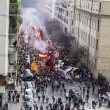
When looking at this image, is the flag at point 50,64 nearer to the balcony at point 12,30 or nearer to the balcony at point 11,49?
the balcony at point 11,49

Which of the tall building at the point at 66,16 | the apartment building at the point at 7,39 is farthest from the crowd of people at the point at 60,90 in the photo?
the tall building at the point at 66,16

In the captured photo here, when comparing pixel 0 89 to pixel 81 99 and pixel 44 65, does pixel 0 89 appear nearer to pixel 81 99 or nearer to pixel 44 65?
pixel 81 99

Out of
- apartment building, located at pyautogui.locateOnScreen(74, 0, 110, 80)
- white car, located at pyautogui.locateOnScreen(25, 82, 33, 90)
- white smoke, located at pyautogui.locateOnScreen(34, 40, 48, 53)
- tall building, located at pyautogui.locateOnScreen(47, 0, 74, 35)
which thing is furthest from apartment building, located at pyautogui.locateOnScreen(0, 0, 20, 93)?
tall building, located at pyautogui.locateOnScreen(47, 0, 74, 35)

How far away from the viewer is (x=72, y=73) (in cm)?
5419

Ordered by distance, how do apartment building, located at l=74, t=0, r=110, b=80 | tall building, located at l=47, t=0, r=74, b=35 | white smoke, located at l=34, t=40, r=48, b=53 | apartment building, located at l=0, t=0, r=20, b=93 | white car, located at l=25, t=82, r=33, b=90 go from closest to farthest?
apartment building, located at l=0, t=0, r=20, b=93 < white car, located at l=25, t=82, r=33, b=90 < apartment building, located at l=74, t=0, r=110, b=80 < white smoke, located at l=34, t=40, r=48, b=53 < tall building, located at l=47, t=0, r=74, b=35

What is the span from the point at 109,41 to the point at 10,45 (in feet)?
67.5

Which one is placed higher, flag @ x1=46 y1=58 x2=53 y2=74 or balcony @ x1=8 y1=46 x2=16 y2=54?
balcony @ x1=8 y1=46 x2=16 y2=54

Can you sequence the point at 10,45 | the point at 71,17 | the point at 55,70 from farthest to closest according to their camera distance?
the point at 71,17, the point at 55,70, the point at 10,45

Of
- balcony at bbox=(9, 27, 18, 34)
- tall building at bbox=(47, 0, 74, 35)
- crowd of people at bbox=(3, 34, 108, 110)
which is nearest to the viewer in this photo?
balcony at bbox=(9, 27, 18, 34)

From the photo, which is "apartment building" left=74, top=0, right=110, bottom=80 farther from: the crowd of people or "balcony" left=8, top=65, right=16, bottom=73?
"balcony" left=8, top=65, right=16, bottom=73

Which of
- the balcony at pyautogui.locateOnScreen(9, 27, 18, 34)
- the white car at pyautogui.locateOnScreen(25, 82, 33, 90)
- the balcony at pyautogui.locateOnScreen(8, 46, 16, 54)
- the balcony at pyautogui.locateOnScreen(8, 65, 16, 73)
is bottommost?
the white car at pyautogui.locateOnScreen(25, 82, 33, 90)

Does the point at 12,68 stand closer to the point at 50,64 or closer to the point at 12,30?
the point at 12,30

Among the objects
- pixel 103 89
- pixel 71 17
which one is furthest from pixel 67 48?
pixel 103 89

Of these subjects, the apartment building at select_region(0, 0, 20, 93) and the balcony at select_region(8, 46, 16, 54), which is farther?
the balcony at select_region(8, 46, 16, 54)
